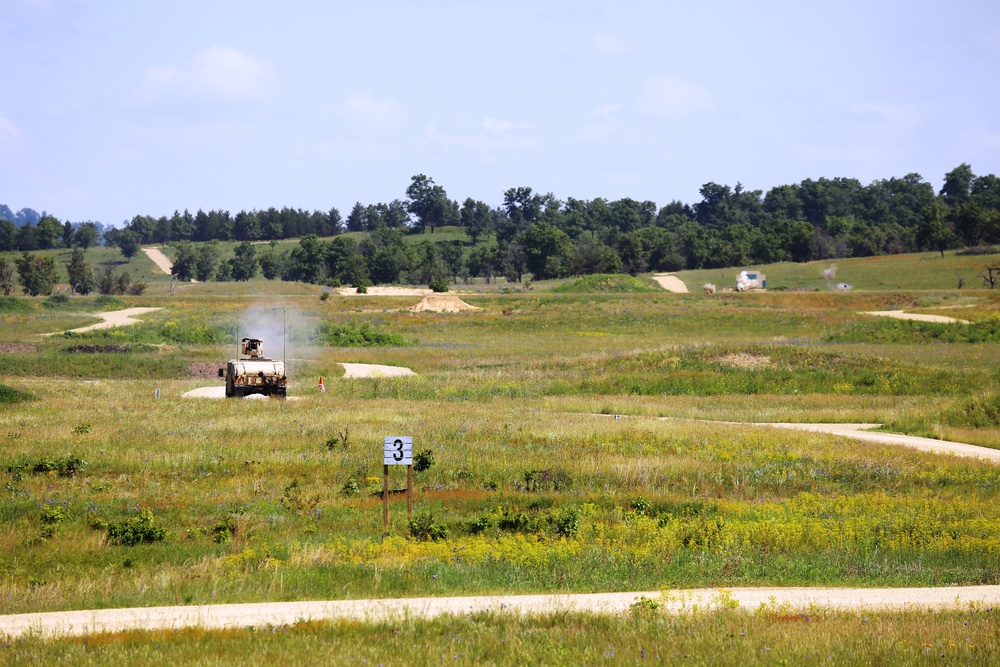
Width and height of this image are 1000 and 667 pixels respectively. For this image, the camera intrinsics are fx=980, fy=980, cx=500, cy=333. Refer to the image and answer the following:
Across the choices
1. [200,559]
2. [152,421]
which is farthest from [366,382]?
[200,559]

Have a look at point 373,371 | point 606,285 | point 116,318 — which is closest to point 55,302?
point 116,318

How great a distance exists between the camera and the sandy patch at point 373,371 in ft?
173

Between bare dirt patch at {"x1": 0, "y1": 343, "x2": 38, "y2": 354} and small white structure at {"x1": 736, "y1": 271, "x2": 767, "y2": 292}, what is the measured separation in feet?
283

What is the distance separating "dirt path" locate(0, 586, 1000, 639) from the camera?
12633 millimetres

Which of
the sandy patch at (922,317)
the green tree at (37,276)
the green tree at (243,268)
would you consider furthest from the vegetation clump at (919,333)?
the green tree at (243,268)

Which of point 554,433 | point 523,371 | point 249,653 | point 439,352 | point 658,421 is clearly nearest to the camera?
point 249,653

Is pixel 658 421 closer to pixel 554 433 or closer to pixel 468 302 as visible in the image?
pixel 554 433

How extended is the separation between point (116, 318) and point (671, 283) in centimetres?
8234

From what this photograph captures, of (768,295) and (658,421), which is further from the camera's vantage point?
(768,295)

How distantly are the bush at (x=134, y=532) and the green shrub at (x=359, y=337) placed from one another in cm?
5688

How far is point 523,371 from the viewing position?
52781 millimetres

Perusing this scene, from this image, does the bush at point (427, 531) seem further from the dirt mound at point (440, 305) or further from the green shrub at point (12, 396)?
the dirt mound at point (440, 305)

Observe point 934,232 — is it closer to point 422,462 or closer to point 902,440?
point 902,440

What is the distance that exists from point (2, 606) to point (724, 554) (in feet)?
37.6
